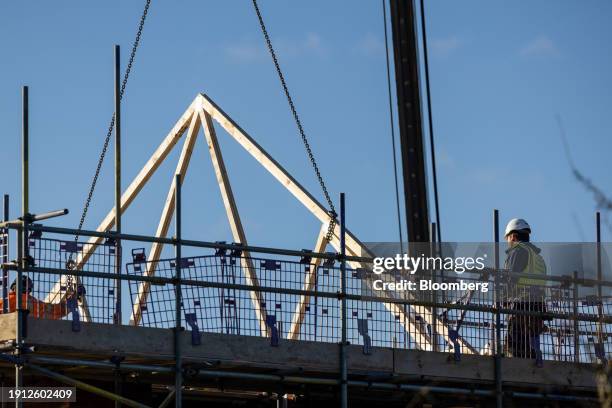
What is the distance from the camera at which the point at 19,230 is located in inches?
654

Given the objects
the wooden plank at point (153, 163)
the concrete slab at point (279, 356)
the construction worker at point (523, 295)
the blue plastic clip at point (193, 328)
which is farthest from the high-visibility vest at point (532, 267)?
the wooden plank at point (153, 163)

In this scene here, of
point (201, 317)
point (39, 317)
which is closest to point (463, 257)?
point (201, 317)

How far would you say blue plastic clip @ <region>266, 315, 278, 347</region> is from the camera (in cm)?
1800

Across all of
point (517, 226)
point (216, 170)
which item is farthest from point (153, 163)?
point (517, 226)

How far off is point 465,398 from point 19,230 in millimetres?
6843

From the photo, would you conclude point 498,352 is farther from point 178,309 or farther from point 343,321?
point 178,309

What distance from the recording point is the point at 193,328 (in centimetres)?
1750

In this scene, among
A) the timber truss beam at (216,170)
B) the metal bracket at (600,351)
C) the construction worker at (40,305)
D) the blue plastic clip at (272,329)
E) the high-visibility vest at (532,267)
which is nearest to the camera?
the construction worker at (40,305)

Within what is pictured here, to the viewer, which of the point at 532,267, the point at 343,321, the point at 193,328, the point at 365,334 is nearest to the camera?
the point at 193,328

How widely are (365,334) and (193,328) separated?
2.50 meters

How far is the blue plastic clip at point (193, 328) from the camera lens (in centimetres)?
1745

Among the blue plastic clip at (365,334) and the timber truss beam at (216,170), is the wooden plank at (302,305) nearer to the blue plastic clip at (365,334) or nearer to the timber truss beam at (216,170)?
the blue plastic clip at (365,334)

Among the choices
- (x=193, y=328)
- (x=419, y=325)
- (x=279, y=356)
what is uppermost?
(x=419, y=325)

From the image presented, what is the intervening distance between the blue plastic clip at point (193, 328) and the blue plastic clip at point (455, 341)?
12.3 ft
